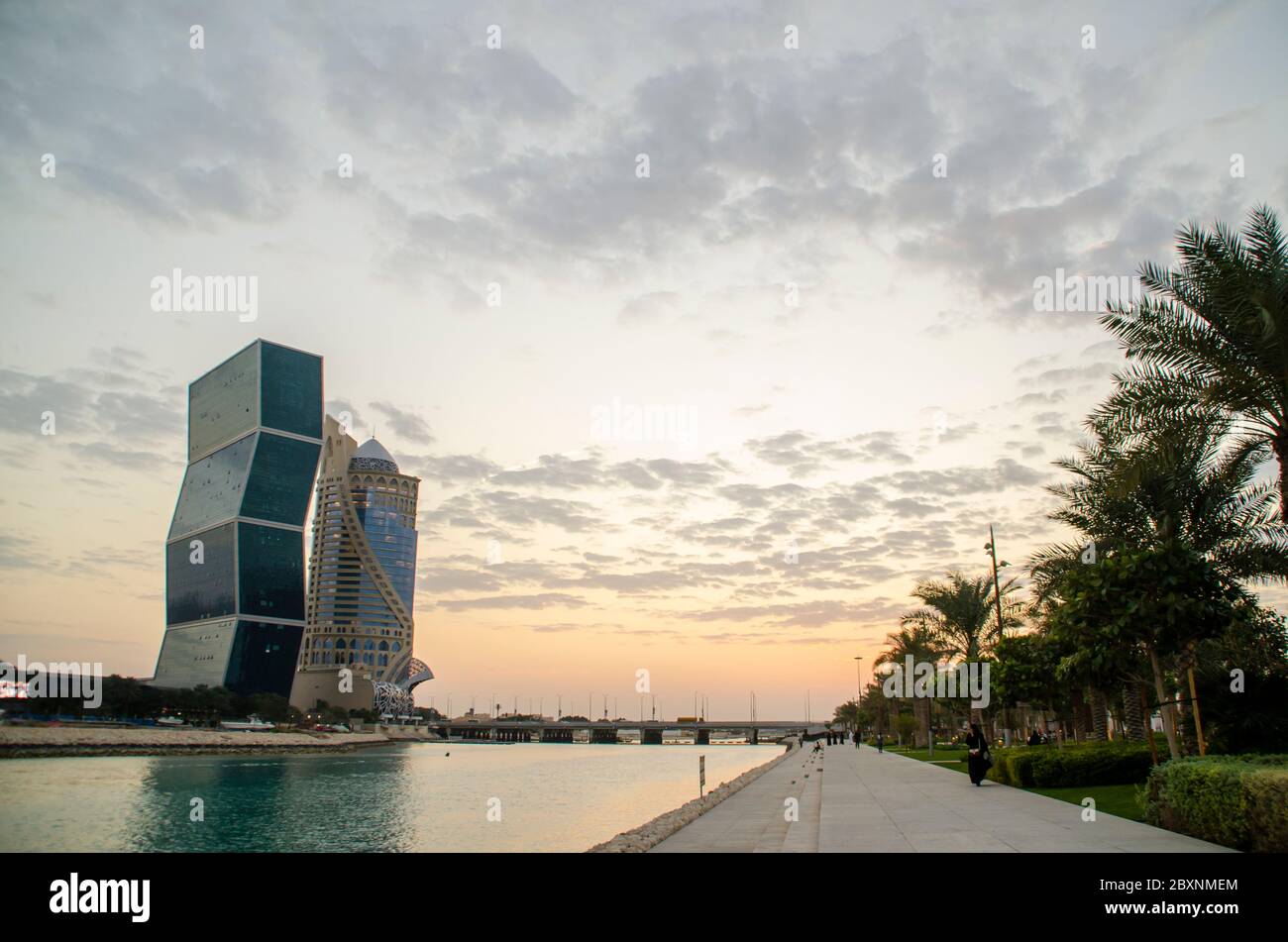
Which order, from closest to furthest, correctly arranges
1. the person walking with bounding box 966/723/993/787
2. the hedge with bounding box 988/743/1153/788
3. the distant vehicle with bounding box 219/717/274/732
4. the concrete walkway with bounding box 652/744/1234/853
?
the concrete walkway with bounding box 652/744/1234/853
the hedge with bounding box 988/743/1153/788
the person walking with bounding box 966/723/993/787
the distant vehicle with bounding box 219/717/274/732

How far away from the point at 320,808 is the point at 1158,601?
117 ft

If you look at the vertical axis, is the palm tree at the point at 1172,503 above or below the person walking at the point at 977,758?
above

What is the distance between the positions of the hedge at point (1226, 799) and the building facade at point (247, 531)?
6166 inches

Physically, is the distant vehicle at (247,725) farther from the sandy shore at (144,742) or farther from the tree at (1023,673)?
the tree at (1023,673)

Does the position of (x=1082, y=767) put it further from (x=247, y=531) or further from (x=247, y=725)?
(x=247, y=531)

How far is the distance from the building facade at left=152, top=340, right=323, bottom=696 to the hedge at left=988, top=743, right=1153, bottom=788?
15020 centimetres

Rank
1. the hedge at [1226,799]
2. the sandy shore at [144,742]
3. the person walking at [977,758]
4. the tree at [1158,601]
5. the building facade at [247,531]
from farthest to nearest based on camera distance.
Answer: the building facade at [247,531] → the sandy shore at [144,742] → the person walking at [977,758] → the tree at [1158,601] → the hedge at [1226,799]

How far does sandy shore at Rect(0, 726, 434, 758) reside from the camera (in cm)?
8206

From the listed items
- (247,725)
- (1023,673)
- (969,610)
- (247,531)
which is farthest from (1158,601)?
(247,531)

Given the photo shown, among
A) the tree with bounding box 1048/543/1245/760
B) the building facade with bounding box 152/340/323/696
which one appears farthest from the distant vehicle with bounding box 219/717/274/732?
the tree with bounding box 1048/543/1245/760

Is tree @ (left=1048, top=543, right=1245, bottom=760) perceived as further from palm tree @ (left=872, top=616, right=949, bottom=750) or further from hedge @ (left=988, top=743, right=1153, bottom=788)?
palm tree @ (left=872, top=616, right=949, bottom=750)

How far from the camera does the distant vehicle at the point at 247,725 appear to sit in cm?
12144

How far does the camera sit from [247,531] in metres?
150

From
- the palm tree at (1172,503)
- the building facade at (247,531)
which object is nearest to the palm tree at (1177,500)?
the palm tree at (1172,503)
